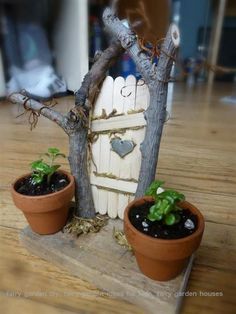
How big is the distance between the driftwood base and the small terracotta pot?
0.07ft

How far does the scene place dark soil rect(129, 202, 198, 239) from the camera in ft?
1.26

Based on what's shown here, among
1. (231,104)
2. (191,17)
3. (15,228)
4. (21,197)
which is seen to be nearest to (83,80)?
(21,197)

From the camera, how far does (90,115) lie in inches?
20.5

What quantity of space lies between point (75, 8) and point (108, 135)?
68cm

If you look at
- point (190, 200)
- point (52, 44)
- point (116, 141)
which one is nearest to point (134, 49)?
point (116, 141)

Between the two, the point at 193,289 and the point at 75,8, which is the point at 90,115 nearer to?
the point at 193,289

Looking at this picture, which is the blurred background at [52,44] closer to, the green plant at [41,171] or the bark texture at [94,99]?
the bark texture at [94,99]

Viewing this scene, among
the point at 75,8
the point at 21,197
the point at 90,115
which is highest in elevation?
the point at 75,8

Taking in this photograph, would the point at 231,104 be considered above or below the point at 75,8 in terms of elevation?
below

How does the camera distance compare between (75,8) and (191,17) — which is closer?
(75,8)

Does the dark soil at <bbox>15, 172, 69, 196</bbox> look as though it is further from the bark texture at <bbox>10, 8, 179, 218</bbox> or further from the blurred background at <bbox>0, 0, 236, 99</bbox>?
the blurred background at <bbox>0, 0, 236, 99</bbox>

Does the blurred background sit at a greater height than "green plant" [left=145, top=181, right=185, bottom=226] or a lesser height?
greater

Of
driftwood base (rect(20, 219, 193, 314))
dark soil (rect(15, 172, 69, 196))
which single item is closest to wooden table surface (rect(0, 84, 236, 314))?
driftwood base (rect(20, 219, 193, 314))

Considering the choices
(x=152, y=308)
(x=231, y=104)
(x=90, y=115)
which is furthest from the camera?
(x=231, y=104)
